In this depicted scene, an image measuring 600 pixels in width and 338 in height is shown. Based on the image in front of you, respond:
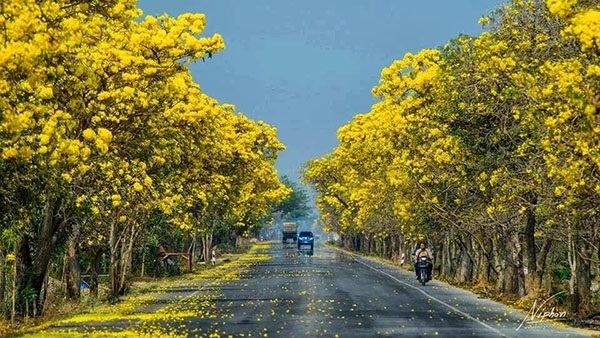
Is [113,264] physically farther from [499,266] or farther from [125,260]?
[499,266]

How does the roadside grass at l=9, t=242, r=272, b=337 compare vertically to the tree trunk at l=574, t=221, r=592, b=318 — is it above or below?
below

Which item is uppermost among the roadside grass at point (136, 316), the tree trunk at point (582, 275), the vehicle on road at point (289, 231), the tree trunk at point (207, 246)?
the vehicle on road at point (289, 231)

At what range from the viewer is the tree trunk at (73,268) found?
34.3 m

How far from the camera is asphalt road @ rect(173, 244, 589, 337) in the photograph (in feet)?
73.2

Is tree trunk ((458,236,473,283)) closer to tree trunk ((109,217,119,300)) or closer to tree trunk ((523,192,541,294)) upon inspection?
tree trunk ((523,192,541,294))

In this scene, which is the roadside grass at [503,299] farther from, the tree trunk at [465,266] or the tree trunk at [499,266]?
the tree trunk at [465,266]

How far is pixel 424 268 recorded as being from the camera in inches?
1746

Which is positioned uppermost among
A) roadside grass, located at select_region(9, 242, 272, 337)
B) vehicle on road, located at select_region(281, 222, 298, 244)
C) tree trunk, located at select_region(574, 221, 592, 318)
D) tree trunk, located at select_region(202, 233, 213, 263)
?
vehicle on road, located at select_region(281, 222, 298, 244)

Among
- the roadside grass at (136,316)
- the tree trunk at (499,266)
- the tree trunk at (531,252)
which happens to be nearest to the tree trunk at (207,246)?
the roadside grass at (136,316)

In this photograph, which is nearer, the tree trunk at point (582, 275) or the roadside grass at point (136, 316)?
the roadside grass at point (136, 316)

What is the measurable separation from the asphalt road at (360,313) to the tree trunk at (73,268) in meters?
4.84

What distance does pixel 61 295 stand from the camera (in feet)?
114

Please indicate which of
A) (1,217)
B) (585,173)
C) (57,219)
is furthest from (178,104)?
(585,173)

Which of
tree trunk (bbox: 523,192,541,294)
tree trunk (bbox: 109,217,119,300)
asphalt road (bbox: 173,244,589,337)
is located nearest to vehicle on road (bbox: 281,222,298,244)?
asphalt road (bbox: 173,244,589,337)
